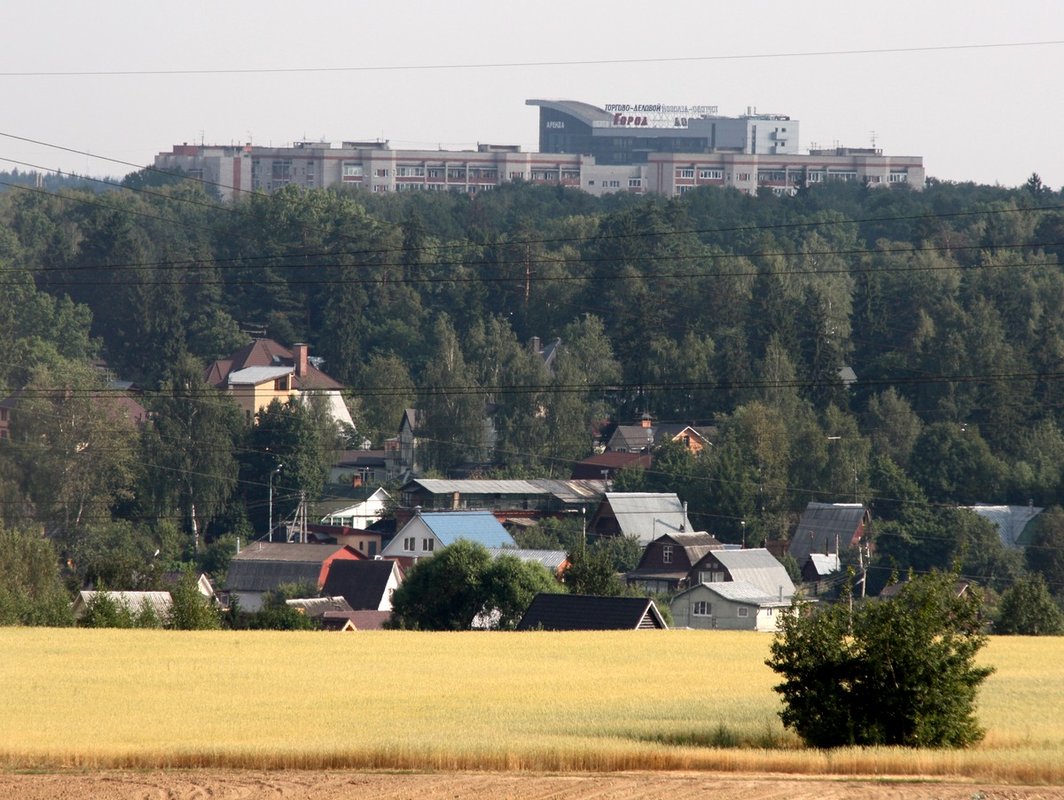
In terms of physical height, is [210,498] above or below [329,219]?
below

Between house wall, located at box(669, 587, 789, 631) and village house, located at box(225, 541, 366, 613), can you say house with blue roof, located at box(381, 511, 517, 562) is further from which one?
house wall, located at box(669, 587, 789, 631)

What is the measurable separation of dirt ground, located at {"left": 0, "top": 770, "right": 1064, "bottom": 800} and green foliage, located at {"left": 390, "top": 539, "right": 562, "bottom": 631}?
31950 mm

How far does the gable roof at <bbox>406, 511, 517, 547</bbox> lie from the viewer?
73963 mm

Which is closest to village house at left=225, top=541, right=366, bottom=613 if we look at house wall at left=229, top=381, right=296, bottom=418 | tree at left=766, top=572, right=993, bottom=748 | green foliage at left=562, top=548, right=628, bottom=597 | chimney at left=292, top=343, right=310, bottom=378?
green foliage at left=562, top=548, right=628, bottom=597

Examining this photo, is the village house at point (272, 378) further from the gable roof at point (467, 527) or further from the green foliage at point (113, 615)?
the green foliage at point (113, 615)

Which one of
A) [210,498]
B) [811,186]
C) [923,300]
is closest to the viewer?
[210,498]

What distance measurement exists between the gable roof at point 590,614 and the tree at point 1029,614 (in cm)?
1002

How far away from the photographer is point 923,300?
109 m

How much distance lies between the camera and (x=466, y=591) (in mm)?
51844

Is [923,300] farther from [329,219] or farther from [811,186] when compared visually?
[811,186]

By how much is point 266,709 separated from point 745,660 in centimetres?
1232

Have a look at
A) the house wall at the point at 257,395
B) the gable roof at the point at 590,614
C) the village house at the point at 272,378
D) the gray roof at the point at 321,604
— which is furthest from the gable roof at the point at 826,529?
the house wall at the point at 257,395

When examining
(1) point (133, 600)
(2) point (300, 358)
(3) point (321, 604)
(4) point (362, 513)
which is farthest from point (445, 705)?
(2) point (300, 358)

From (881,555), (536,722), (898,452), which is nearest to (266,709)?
(536,722)
